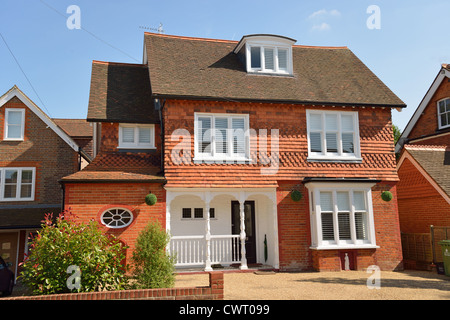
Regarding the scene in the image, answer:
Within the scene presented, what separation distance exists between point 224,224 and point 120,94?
6.97m

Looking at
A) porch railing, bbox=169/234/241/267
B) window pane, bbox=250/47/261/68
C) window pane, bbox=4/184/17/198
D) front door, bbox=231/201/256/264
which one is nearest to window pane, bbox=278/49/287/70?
window pane, bbox=250/47/261/68

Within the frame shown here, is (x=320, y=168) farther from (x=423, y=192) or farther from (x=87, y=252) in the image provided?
(x=87, y=252)

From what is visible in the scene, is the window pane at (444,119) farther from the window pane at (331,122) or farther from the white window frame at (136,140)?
the white window frame at (136,140)

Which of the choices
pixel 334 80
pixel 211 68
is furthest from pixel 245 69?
pixel 334 80

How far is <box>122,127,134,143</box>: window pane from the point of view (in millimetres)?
14430

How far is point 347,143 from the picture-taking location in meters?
14.7

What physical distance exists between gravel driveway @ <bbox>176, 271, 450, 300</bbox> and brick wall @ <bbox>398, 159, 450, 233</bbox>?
3.00m

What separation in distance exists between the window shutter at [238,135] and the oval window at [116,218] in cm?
445

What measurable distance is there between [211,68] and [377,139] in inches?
286

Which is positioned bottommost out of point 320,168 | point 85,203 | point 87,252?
point 87,252

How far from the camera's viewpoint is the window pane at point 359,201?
13766 mm

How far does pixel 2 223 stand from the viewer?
1443 centimetres

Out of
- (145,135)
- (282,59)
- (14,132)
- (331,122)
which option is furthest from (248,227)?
(14,132)

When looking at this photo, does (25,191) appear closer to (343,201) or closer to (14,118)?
(14,118)
